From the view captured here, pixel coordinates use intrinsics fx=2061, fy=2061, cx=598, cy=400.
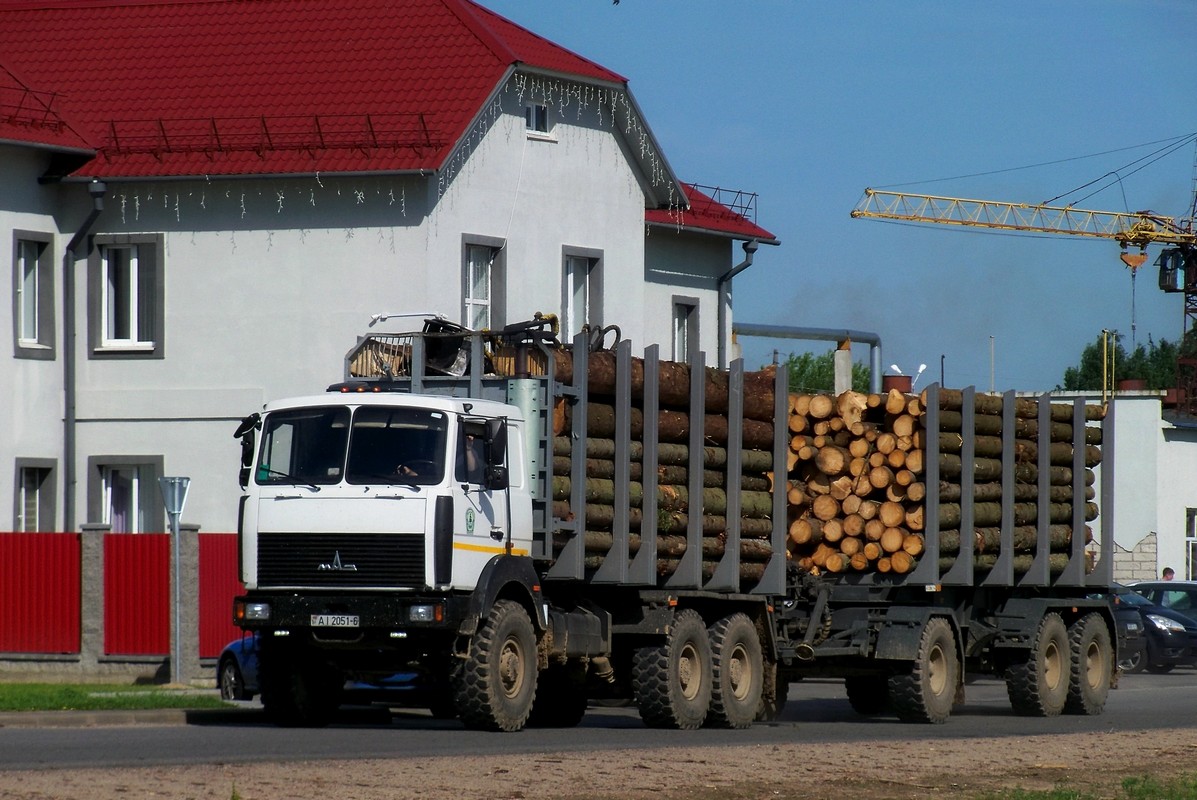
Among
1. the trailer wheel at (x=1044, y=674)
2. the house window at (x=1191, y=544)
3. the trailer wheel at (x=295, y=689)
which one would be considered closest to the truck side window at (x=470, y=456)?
the trailer wheel at (x=295, y=689)

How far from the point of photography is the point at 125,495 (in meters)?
30.1

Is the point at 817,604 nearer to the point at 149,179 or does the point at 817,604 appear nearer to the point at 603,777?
the point at 603,777

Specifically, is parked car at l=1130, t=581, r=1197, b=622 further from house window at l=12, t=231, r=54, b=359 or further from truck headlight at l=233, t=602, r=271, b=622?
truck headlight at l=233, t=602, r=271, b=622

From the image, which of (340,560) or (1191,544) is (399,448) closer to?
(340,560)

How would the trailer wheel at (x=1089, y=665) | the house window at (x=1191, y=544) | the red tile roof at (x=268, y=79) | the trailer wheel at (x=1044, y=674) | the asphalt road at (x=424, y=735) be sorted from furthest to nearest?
1. the house window at (x=1191, y=544)
2. the red tile roof at (x=268, y=79)
3. the trailer wheel at (x=1089, y=665)
4. the trailer wheel at (x=1044, y=674)
5. the asphalt road at (x=424, y=735)

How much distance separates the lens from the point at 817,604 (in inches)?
832

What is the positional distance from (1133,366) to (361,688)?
101443mm

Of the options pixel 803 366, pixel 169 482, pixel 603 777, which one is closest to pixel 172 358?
pixel 169 482

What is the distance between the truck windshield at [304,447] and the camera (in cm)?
1711

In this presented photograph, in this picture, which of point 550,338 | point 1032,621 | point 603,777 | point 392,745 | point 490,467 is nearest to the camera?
point 603,777

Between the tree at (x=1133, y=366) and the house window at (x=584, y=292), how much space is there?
8466 cm

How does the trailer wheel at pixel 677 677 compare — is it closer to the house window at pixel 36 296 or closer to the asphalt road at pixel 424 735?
the asphalt road at pixel 424 735

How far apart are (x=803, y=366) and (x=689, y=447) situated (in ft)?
354

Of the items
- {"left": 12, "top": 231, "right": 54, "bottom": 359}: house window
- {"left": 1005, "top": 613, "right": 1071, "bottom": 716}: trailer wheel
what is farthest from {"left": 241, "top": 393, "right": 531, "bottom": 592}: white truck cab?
{"left": 12, "top": 231, "right": 54, "bottom": 359}: house window
